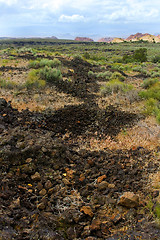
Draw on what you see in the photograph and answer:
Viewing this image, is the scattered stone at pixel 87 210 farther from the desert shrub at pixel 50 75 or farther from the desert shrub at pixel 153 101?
the desert shrub at pixel 50 75

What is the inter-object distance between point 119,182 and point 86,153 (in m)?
1.25

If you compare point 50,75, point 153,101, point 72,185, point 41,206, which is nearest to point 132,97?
point 153,101

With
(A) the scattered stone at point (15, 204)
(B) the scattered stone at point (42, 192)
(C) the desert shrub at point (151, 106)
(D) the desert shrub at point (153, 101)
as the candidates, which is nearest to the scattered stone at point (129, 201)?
(B) the scattered stone at point (42, 192)

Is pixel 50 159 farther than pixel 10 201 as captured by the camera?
Yes

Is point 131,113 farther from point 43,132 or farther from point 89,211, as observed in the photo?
point 89,211

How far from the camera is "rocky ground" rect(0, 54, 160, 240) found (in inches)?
110

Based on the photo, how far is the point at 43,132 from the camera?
18.5 feet

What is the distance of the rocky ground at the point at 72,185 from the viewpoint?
281 centimetres

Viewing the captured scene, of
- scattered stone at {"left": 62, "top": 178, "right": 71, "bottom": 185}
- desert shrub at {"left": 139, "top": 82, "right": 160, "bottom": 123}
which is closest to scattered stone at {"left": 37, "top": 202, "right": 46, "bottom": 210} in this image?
scattered stone at {"left": 62, "top": 178, "right": 71, "bottom": 185}

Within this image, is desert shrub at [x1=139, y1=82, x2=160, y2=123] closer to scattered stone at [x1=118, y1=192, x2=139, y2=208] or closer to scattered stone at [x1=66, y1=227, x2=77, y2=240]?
scattered stone at [x1=118, y1=192, x2=139, y2=208]

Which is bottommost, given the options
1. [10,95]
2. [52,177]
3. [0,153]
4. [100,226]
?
[100,226]

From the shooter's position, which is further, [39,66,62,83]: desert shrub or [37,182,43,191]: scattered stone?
[39,66,62,83]: desert shrub

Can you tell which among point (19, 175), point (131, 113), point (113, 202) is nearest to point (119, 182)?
point (113, 202)

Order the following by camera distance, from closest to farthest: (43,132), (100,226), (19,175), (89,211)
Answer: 1. (100,226)
2. (89,211)
3. (19,175)
4. (43,132)
